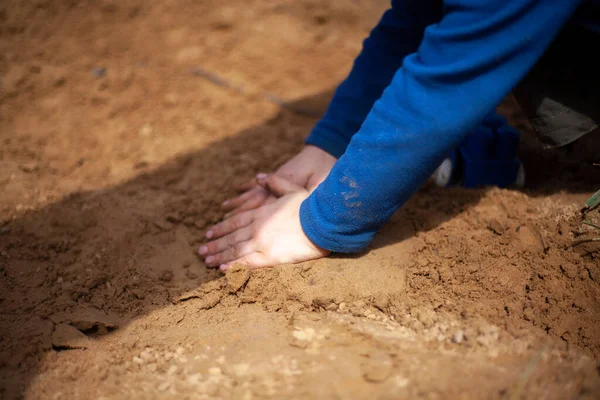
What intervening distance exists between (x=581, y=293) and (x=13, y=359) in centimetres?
169

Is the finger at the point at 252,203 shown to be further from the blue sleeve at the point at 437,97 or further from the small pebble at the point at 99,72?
the small pebble at the point at 99,72

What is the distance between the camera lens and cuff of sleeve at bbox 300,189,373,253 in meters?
1.54

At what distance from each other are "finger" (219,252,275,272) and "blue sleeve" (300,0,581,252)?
29 cm

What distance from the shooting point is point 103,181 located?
2254 millimetres

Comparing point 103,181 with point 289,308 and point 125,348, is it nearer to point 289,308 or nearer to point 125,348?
point 125,348

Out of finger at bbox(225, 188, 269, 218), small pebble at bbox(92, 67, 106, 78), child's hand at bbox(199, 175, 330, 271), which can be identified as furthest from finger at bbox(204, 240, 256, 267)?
small pebble at bbox(92, 67, 106, 78)

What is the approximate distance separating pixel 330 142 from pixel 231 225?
21.1 inches

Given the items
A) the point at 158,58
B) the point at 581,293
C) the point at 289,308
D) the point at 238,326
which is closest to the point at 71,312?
the point at 238,326

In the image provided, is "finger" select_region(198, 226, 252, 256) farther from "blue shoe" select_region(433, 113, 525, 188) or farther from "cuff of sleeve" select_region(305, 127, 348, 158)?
"blue shoe" select_region(433, 113, 525, 188)

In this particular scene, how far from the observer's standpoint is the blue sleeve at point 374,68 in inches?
72.7

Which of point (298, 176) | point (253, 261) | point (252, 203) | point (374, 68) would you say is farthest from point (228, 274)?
point (374, 68)

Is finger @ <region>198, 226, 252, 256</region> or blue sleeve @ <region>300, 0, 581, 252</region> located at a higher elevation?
blue sleeve @ <region>300, 0, 581, 252</region>

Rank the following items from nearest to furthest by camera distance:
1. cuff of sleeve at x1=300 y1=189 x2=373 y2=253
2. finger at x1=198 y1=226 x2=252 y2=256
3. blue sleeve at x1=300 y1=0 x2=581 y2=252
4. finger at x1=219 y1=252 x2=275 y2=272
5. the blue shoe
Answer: blue sleeve at x1=300 y1=0 x2=581 y2=252
cuff of sleeve at x1=300 y1=189 x2=373 y2=253
finger at x1=219 y1=252 x2=275 y2=272
finger at x1=198 y1=226 x2=252 y2=256
the blue shoe

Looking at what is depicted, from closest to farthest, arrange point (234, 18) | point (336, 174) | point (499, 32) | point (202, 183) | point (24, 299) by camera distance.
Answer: point (499, 32) < point (336, 174) < point (24, 299) < point (202, 183) < point (234, 18)
